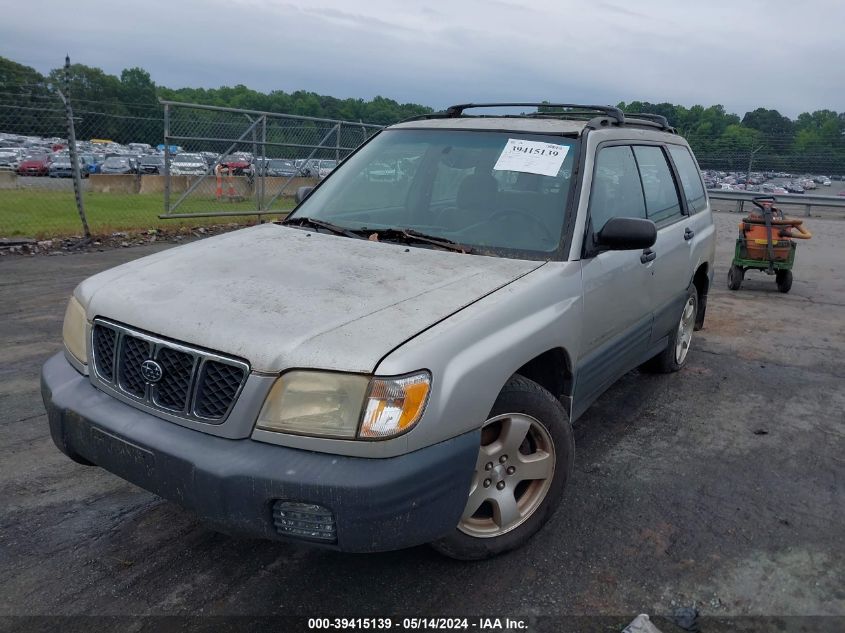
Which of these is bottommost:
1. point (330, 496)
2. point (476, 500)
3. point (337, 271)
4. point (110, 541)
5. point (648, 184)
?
point (110, 541)

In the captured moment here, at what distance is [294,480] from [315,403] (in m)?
0.25

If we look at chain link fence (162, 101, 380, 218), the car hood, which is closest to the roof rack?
the car hood

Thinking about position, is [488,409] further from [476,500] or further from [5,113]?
[5,113]

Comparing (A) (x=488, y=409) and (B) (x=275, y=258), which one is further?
(B) (x=275, y=258)

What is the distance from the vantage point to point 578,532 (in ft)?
10.4

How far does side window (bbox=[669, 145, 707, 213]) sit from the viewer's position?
5258mm

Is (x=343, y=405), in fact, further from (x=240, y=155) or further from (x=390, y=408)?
(x=240, y=155)

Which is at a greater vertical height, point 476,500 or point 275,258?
point 275,258

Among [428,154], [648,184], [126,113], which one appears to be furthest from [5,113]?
[648,184]

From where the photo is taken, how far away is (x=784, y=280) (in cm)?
908

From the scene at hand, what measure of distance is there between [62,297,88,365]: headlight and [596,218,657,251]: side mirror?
7.57 feet

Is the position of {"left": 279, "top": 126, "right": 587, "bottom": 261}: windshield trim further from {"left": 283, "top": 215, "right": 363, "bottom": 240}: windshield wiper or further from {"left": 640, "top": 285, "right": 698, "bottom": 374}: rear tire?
{"left": 640, "top": 285, "right": 698, "bottom": 374}: rear tire

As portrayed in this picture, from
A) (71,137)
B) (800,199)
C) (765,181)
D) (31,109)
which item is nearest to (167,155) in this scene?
(71,137)

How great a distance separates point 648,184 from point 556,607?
283 centimetres
